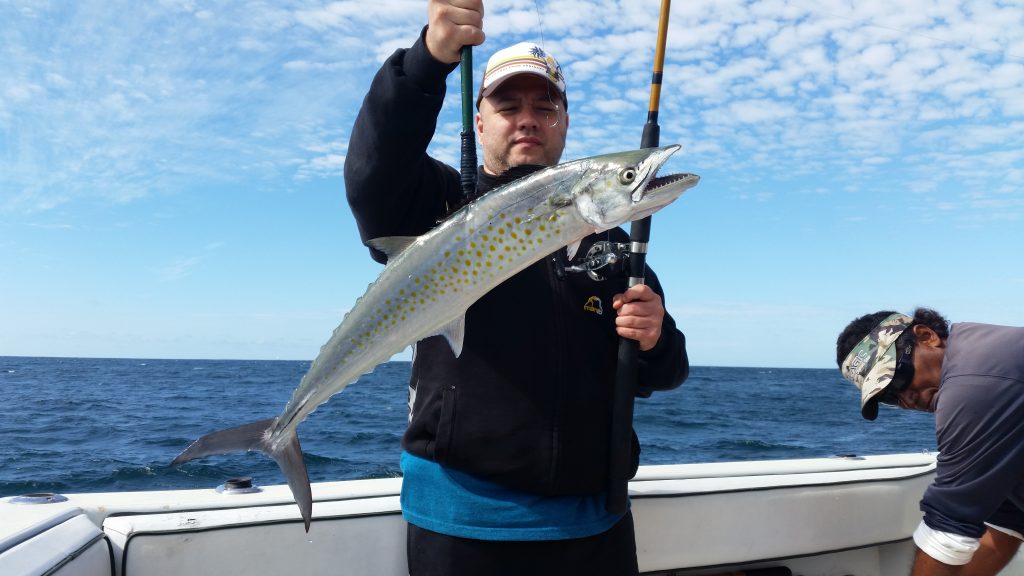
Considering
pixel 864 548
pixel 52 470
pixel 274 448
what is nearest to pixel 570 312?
pixel 274 448

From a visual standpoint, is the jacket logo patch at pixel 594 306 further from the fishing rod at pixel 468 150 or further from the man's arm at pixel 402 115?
the man's arm at pixel 402 115

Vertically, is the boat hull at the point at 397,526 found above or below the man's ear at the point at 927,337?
below

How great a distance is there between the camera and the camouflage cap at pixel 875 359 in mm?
3258

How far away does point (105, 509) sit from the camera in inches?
124

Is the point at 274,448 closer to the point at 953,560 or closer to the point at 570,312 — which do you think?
the point at 570,312

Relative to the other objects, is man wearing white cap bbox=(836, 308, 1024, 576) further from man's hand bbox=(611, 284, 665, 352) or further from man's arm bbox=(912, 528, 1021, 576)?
man's hand bbox=(611, 284, 665, 352)

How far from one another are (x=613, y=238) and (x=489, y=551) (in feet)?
4.34

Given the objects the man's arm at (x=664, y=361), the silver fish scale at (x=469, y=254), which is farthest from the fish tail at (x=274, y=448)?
→ the man's arm at (x=664, y=361)

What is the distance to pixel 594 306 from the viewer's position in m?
2.48

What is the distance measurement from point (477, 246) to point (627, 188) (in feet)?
1.46

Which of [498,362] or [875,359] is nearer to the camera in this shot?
[498,362]

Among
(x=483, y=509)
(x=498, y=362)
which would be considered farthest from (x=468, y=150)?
(x=483, y=509)

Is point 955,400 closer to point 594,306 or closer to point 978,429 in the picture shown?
point 978,429

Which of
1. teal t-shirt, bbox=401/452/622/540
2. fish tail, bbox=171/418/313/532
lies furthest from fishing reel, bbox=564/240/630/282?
fish tail, bbox=171/418/313/532
